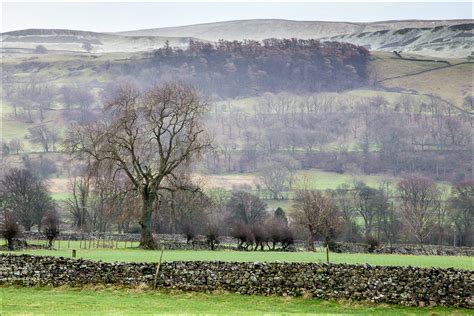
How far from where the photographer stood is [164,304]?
37.8 m

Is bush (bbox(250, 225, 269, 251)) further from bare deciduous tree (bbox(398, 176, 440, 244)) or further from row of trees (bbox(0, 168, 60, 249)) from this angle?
row of trees (bbox(0, 168, 60, 249))

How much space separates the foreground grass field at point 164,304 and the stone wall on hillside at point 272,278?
75cm

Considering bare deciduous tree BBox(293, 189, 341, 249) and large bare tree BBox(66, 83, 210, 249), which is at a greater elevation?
large bare tree BBox(66, 83, 210, 249)

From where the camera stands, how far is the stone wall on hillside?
3997 centimetres

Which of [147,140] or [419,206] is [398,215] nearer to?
[419,206]

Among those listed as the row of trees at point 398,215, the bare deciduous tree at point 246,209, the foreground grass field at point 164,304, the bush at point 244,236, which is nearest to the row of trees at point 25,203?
the bush at point 244,236

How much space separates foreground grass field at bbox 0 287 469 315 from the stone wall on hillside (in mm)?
750

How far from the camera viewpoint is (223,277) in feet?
138

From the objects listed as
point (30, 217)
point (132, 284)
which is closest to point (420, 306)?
point (132, 284)

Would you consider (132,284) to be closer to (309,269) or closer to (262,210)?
(309,269)

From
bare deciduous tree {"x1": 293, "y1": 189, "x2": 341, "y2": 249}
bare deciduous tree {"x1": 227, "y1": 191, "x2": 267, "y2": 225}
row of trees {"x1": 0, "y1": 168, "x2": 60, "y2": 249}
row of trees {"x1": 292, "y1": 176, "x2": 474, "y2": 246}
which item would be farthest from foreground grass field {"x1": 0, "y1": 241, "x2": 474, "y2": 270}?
bare deciduous tree {"x1": 227, "y1": 191, "x2": 267, "y2": 225}

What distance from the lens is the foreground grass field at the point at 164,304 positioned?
3481cm

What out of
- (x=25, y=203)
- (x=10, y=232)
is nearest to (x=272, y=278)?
(x=10, y=232)

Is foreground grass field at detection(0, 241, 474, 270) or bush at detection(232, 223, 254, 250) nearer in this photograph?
foreground grass field at detection(0, 241, 474, 270)
